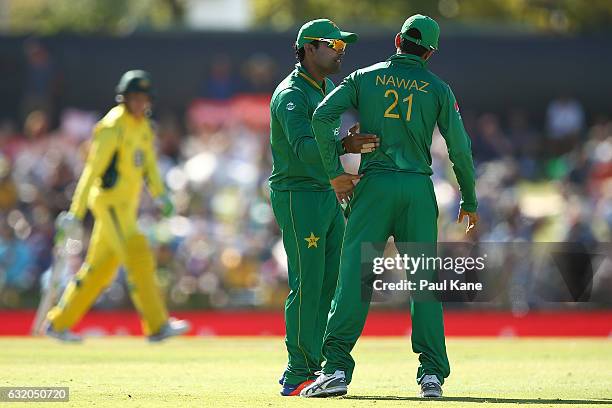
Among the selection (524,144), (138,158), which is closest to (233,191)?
(524,144)

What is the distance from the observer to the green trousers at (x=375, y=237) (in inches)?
348

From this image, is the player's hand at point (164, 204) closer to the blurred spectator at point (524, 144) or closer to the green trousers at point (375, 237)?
the green trousers at point (375, 237)

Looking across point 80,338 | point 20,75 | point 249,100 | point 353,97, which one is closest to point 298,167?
point 353,97

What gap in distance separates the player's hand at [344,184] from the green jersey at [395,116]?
0.13 feet

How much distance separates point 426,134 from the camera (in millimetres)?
8969

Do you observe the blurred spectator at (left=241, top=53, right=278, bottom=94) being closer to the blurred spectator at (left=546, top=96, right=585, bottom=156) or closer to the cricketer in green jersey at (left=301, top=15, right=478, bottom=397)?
the blurred spectator at (left=546, top=96, right=585, bottom=156)

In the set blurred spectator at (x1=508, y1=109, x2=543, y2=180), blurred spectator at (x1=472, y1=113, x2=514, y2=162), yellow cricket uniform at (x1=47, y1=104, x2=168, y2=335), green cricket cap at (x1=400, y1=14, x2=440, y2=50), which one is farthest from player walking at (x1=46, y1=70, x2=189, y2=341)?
blurred spectator at (x1=508, y1=109, x2=543, y2=180)

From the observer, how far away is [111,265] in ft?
45.8

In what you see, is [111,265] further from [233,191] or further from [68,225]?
[233,191]

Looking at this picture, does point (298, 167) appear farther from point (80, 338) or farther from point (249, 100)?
point (249, 100)

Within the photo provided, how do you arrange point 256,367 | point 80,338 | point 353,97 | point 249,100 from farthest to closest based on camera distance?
point 249,100 < point 80,338 < point 256,367 < point 353,97

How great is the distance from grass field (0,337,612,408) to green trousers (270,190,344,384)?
0.34 meters

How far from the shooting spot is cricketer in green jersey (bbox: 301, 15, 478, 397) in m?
8.84

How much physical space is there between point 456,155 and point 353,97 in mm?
775
